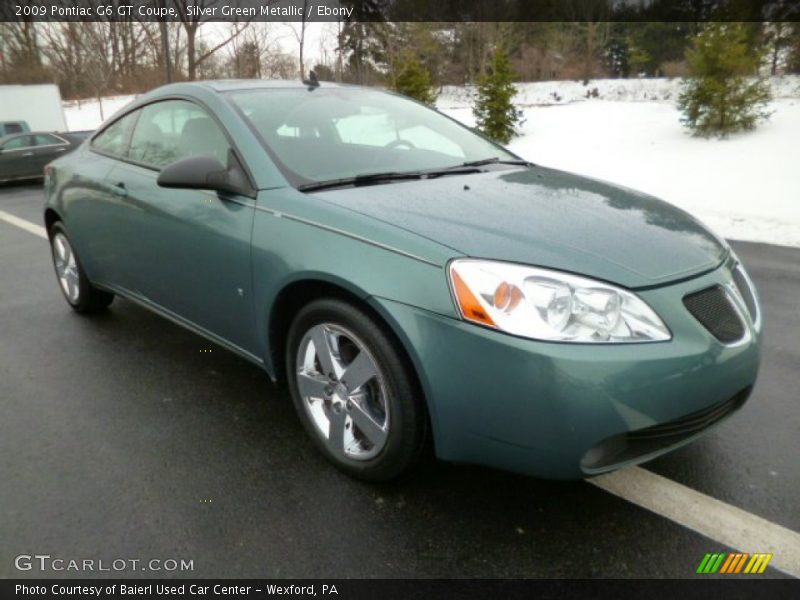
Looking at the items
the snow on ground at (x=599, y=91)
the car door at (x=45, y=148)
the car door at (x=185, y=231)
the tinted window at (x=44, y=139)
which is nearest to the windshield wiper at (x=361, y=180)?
the car door at (x=185, y=231)

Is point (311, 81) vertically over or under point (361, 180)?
over

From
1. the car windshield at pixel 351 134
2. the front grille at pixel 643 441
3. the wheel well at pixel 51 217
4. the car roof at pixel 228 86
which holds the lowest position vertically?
the wheel well at pixel 51 217

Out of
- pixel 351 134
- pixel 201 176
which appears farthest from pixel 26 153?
pixel 201 176

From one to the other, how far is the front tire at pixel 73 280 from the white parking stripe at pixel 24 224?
3.58m

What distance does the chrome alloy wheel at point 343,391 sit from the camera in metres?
2.30

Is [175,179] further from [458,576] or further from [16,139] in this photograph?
[16,139]

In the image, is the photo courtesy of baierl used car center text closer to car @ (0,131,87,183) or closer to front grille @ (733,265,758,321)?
front grille @ (733,265,758,321)

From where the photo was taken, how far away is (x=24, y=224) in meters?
8.80

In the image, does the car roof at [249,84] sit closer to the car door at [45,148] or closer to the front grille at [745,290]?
the front grille at [745,290]

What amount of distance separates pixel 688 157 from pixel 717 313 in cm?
1208

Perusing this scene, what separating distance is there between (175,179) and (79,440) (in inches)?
49.6

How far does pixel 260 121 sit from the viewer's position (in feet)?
9.60

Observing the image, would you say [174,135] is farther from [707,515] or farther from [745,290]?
[707,515]

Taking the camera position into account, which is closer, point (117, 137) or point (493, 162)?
point (493, 162)
